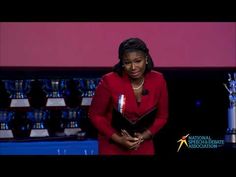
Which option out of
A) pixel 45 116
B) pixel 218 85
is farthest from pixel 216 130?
pixel 45 116

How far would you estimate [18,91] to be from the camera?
401cm

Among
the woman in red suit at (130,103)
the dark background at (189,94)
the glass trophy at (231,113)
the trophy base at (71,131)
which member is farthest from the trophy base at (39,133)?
the glass trophy at (231,113)

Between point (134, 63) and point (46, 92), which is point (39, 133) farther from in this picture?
point (134, 63)

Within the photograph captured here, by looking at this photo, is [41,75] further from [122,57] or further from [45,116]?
[122,57]

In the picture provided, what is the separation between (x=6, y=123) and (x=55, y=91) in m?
0.43

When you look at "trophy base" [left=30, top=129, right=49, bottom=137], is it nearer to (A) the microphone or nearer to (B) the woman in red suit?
(B) the woman in red suit

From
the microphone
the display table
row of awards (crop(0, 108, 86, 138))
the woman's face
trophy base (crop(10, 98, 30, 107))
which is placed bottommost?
the display table

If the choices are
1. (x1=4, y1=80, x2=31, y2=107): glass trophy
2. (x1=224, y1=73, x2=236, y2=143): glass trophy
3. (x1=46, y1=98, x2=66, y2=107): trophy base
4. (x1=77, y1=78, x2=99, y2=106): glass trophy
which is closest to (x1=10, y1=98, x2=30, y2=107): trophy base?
(x1=4, y1=80, x2=31, y2=107): glass trophy

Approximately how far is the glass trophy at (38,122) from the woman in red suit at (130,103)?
104 centimetres

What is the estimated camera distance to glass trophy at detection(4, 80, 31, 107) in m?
3.99

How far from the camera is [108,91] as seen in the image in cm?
293

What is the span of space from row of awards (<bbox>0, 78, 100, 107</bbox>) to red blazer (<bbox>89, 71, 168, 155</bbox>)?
1047mm

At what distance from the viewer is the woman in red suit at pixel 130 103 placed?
2.93m

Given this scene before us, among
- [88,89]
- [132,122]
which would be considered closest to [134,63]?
[132,122]
